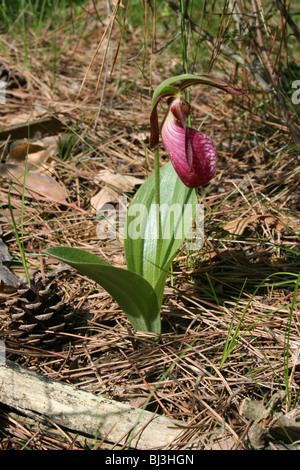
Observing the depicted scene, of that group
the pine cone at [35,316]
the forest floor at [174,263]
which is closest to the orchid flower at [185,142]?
the forest floor at [174,263]

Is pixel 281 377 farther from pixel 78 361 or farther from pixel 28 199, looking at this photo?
pixel 28 199

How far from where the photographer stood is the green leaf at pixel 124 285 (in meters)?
1.35

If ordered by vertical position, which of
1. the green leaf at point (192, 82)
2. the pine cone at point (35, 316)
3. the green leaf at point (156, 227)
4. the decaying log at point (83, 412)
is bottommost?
the decaying log at point (83, 412)

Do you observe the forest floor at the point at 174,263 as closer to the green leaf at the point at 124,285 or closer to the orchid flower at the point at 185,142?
the green leaf at the point at 124,285

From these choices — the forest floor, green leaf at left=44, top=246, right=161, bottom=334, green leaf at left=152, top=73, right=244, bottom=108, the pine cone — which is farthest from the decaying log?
green leaf at left=152, top=73, right=244, bottom=108

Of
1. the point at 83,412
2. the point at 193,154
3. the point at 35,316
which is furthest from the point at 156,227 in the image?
the point at 83,412

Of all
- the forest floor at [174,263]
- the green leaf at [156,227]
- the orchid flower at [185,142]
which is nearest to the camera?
the orchid flower at [185,142]

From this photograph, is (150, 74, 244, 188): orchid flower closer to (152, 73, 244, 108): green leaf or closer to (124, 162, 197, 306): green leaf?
(152, 73, 244, 108): green leaf

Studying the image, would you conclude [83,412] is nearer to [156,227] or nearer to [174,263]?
[156,227]

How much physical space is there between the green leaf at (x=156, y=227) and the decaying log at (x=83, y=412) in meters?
0.44

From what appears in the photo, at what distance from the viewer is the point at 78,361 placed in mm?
1596

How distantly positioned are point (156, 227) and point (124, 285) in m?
0.31

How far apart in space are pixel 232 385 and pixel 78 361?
1.81ft

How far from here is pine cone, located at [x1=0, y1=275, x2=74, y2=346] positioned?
1.62 meters
